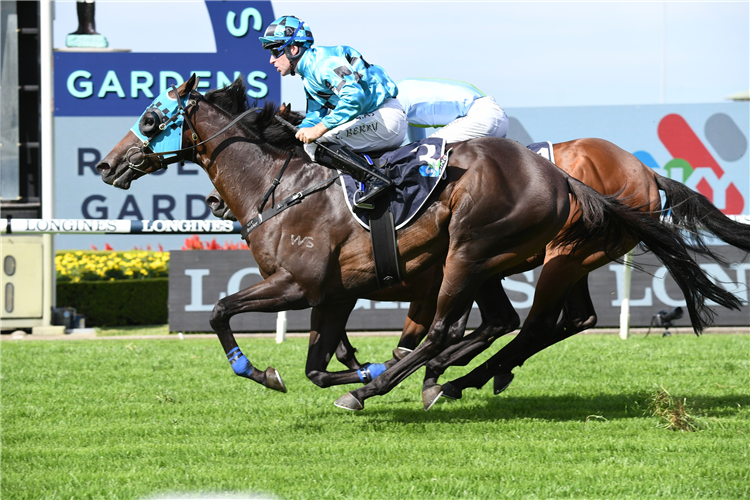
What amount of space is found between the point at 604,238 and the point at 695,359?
7.69 feet

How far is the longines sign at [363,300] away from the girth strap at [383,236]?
4.33 meters

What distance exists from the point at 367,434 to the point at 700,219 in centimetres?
247

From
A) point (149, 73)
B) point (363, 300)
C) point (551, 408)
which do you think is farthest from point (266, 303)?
point (149, 73)

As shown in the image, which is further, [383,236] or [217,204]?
[217,204]

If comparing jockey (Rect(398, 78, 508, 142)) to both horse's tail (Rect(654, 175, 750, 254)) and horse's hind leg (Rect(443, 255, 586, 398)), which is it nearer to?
horse's hind leg (Rect(443, 255, 586, 398))

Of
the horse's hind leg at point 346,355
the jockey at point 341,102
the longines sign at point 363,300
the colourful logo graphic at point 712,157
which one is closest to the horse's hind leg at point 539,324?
the horse's hind leg at point 346,355

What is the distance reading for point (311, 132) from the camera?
4.45 metres

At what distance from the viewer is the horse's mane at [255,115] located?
4781mm

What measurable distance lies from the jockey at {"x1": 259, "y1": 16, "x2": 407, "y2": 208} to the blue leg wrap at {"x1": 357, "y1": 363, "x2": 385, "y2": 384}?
0.98 meters

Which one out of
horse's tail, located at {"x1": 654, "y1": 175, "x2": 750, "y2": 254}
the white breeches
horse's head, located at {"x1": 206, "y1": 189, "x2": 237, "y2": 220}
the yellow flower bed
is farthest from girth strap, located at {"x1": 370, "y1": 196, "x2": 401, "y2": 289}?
the yellow flower bed

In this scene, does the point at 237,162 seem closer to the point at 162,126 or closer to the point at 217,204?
the point at 162,126

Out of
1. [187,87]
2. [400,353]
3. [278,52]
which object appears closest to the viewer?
[278,52]

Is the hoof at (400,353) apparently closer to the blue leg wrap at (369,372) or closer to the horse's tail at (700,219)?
the blue leg wrap at (369,372)

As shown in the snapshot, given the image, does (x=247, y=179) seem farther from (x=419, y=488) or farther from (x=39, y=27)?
(x=39, y=27)
